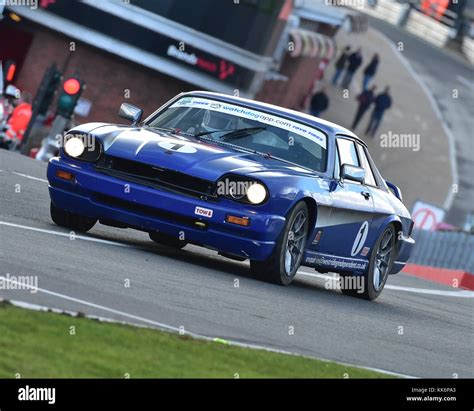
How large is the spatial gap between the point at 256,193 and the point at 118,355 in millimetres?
5209

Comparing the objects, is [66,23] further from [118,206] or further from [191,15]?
[118,206]

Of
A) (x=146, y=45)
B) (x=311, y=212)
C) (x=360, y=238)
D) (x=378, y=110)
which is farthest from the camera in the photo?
(x=378, y=110)

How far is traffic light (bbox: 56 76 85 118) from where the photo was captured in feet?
108

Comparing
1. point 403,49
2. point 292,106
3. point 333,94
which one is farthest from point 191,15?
point 403,49

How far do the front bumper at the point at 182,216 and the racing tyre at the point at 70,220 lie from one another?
2.20ft

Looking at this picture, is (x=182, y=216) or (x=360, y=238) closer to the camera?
(x=182, y=216)

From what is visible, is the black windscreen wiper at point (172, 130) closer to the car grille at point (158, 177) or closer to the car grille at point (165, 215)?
the car grille at point (158, 177)

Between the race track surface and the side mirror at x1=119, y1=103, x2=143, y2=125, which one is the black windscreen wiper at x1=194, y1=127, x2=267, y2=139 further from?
the race track surface

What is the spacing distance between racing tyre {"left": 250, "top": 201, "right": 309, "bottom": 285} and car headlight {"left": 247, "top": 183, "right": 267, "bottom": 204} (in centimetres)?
34

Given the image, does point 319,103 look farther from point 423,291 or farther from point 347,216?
point 347,216

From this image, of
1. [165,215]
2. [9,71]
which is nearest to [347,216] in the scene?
[165,215]

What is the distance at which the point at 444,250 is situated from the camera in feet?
101

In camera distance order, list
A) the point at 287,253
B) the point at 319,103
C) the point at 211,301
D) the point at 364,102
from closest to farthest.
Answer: the point at 211,301 → the point at 287,253 → the point at 319,103 → the point at 364,102

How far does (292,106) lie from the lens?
184ft
